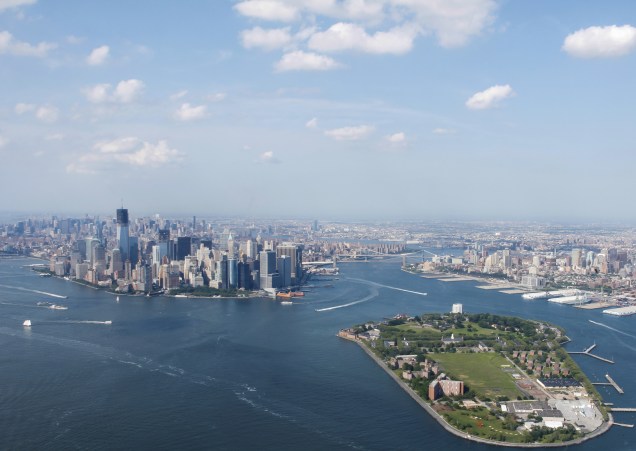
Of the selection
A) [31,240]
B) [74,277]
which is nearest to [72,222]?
[31,240]

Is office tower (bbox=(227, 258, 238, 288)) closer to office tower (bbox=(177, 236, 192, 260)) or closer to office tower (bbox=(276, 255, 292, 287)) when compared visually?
office tower (bbox=(276, 255, 292, 287))

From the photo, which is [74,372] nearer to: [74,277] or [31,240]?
[74,277]

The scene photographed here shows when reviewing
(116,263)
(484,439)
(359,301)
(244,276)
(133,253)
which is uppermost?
(133,253)

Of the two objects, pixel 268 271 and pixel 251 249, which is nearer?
pixel 268 271

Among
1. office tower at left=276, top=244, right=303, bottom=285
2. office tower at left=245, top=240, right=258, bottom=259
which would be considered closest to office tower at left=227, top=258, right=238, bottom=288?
office tower at left=276, top=244, right=303, bottom=285

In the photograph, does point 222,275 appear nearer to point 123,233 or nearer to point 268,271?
point 268,271

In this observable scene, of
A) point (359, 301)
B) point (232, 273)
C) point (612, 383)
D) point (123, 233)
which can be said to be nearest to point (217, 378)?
point (612, 383)
